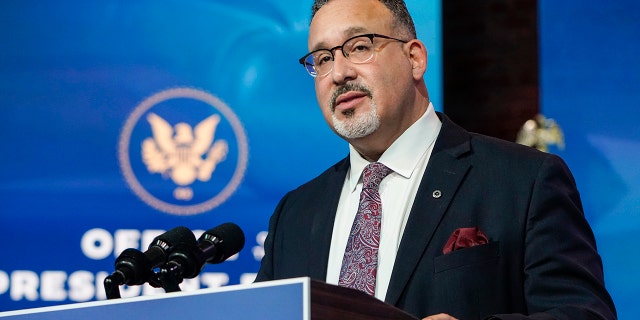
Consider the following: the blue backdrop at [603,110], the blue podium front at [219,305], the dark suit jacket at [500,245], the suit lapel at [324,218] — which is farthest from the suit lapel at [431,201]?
the blue backdrop at [603,110]

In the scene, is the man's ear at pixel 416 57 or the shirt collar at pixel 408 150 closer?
the shirt collar at pixel 408 150

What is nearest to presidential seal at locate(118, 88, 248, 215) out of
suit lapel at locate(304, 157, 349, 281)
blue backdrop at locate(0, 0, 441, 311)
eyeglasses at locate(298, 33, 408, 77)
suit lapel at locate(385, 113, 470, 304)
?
blue backdrop at locate(0, 0, 441, 311)

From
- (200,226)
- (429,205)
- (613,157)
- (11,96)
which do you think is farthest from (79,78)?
(613,157)

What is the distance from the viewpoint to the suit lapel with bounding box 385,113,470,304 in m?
2.06

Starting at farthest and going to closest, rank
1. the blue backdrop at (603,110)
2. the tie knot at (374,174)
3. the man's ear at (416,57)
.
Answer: the blue backdrop at (603,110)
the man's ear at (416,57)
the tie knot at (374,174)

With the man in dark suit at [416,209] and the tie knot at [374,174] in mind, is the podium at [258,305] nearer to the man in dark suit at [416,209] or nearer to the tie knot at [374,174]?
the man in dark suit at [416,209]

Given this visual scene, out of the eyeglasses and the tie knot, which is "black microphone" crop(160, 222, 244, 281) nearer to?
the tie knot

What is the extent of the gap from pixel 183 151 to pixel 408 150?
4.36 ft

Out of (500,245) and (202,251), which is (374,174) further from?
(202,251)

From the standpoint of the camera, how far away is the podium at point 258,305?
127cm

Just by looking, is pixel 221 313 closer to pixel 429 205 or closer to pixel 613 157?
pixel 429 205

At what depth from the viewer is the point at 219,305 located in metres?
1.33

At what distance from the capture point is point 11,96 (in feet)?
10.8

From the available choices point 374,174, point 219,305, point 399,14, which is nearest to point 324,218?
point 374,174
